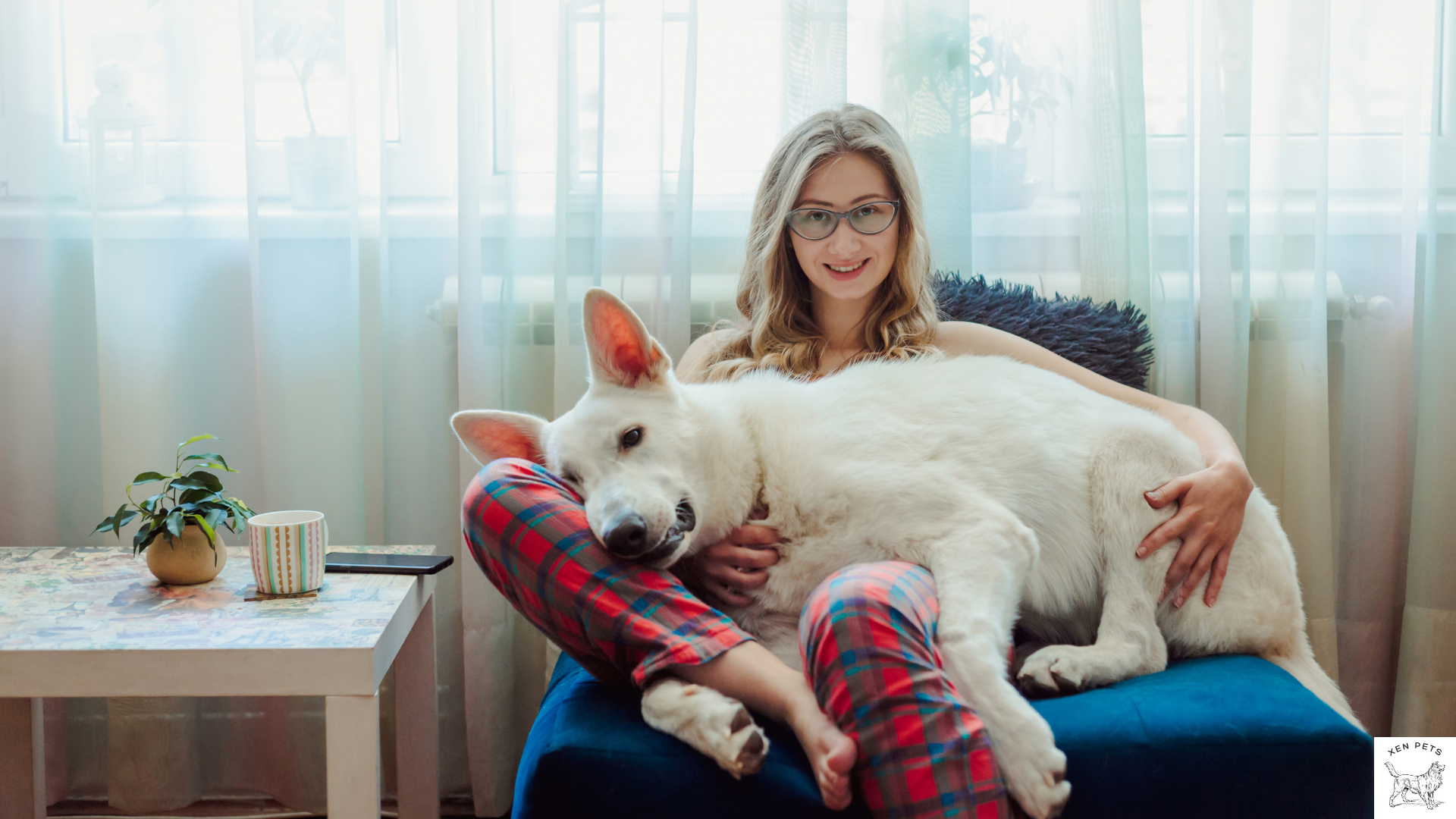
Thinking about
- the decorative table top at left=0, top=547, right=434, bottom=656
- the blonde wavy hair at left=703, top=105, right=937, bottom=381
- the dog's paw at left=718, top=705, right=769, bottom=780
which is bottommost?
the dog's paw at left=718, top=705, right=769, bottom=780

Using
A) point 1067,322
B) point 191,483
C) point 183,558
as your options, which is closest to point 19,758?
point 183,558

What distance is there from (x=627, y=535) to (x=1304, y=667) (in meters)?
1.15

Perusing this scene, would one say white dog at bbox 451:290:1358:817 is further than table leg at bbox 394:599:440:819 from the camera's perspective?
No

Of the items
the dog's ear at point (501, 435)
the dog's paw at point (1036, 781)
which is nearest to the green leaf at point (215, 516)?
the dog's ear at point (501, 435)

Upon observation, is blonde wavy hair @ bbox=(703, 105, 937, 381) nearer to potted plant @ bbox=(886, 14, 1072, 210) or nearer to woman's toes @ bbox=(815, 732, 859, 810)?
potted plant @ bbox=(886, 14, 1072, 210)

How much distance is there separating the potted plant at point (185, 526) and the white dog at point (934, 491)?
567 mm

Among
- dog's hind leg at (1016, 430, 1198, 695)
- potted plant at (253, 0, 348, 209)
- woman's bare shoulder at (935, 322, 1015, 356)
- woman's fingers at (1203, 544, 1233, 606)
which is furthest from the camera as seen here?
potted plant at (253, 0, 348, 209)

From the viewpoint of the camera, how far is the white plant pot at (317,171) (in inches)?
86.4

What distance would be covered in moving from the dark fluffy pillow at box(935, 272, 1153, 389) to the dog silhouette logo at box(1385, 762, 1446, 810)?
88 cm

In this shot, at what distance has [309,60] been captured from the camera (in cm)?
217

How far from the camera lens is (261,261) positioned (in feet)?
7.32

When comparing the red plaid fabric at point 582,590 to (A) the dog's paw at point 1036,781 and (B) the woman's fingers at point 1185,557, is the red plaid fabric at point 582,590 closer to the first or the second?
(A) the dog's paw at point 1036,781

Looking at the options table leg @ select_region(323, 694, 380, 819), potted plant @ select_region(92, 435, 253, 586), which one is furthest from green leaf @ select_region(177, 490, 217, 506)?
table leg @ select_region(323, 694, 380, 819)

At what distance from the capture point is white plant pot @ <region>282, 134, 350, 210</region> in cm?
219
